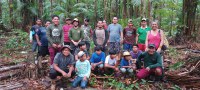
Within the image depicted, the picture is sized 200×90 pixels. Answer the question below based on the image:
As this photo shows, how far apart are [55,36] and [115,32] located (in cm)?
215

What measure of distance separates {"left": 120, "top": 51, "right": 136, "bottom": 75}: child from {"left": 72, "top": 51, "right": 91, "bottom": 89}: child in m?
1.12

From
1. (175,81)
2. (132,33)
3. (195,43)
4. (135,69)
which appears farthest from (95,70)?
(195,43)

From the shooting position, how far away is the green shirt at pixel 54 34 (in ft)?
26.6

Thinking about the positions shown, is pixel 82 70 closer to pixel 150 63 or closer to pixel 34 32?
pixel 150 63

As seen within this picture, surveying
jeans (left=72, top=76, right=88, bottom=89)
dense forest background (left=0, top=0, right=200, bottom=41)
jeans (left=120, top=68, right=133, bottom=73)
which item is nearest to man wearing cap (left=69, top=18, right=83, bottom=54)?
jeans (left=72, top=76, right=88, bottom=89)

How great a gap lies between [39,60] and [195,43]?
10.1 m

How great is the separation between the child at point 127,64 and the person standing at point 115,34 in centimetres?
100

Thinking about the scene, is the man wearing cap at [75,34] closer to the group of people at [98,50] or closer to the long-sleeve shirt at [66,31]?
the group of people at [98,50]

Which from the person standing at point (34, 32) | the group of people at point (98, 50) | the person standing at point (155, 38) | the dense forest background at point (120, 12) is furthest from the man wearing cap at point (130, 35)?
the dense forest background at point (120, 12)

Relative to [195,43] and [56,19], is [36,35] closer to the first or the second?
[56,19]

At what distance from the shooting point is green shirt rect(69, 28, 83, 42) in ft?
28.0

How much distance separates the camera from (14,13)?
1875 cm

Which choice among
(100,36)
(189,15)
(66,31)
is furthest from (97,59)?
(189,15)

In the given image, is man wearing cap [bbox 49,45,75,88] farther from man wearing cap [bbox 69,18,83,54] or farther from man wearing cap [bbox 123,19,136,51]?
man wearing cap [bbox 123,19,136,51]
